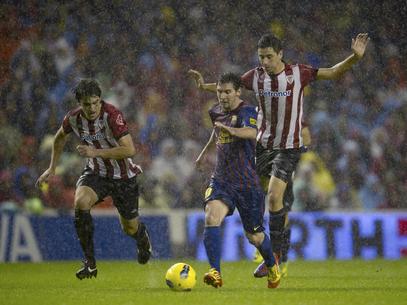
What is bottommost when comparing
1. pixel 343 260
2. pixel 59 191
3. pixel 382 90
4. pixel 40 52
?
pixel 343 260

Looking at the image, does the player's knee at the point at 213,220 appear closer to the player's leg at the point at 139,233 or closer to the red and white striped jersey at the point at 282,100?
the red and white striped jersey at the point at 282,100

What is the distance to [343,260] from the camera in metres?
12.8

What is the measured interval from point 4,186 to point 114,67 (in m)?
3.12

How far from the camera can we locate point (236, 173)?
825cm

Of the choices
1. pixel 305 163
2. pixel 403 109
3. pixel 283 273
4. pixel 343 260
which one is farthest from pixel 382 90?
pixel 283 273

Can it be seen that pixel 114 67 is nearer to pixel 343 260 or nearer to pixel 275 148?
pixel 343 260

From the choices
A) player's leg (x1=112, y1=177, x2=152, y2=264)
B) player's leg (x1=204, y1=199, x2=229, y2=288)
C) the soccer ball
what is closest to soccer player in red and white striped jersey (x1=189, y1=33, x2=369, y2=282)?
player's leg (x1=204, y1=199, x2=229, y2=288)

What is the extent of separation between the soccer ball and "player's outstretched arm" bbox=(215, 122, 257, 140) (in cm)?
107

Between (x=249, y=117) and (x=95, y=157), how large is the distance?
1.32 metres

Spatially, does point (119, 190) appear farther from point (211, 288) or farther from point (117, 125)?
point (211, 288)

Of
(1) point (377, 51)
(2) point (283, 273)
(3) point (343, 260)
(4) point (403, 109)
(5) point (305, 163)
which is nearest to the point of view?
(2) point (283, 273)

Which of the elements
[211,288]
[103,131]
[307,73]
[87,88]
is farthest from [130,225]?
[307,73]

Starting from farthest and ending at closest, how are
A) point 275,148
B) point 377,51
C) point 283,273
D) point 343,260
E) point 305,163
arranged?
point 377,51 < point 305,163 < point 343,260 < point 283,273 < point 275,148

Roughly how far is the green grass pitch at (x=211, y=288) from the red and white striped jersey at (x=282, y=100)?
4.14ft
